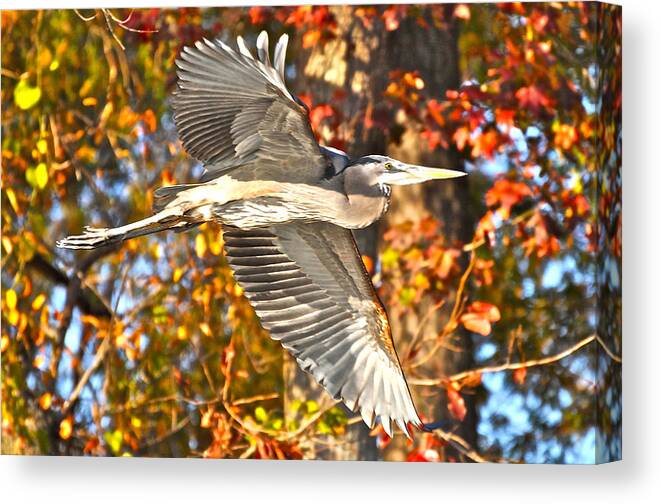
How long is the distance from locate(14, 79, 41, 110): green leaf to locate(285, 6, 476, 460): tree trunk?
0.90 m

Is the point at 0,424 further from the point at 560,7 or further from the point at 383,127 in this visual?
the point at 560,7

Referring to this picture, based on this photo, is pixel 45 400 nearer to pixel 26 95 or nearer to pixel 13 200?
pixel 13 200

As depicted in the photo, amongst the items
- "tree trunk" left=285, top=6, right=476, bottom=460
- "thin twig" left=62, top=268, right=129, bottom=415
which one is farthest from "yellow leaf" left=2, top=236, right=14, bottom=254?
"tree trunk" left=285, top=6, right=476, bottom=460

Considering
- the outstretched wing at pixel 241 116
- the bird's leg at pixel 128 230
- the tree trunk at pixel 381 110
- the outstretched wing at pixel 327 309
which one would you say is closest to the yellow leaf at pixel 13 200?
the bird's leg at pixel 128 230

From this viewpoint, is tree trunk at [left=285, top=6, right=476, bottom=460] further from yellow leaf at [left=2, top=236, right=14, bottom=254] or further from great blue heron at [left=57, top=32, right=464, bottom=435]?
yellow leaf at [left=2, top=236, right=14, bottom=254]

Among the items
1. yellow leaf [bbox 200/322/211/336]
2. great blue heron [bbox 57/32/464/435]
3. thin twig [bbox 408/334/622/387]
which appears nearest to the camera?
thin twig [bbox 408/334/622/387]

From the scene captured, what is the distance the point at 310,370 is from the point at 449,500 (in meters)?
0.60

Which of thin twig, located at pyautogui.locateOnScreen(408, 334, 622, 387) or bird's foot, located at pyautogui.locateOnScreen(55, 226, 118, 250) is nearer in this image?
thin twig, located at pyautogui.locateOnScreen(408, 334, 622, 387)

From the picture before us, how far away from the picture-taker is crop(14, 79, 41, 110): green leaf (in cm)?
504

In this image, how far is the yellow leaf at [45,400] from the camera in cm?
501

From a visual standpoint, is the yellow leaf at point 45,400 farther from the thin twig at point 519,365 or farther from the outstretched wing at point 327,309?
the thin twig at point 519,365

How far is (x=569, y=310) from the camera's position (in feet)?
15.3

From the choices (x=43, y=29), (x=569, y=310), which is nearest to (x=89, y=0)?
(x=43, y=29)

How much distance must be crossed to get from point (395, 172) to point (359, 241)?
0.81 feet
